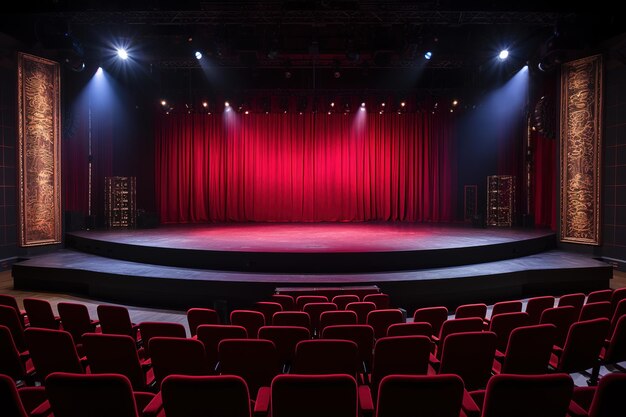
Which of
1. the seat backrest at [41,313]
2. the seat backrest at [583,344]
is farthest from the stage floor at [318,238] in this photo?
the seat backrest at [583,344]

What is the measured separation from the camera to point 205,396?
6.13ft

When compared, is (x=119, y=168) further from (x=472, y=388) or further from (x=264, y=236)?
(x=472, y=388)

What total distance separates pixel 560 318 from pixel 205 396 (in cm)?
312

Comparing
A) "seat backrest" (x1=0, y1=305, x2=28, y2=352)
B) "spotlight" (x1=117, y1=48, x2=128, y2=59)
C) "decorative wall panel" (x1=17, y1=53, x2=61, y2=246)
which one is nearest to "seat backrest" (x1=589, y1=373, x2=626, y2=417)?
"seat backrest" (x1=0, y1=305, x2=28, y2=352)

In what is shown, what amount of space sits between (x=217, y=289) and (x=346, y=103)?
8389 mm

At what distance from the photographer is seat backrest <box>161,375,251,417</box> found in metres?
1.85

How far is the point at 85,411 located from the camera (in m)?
1.94

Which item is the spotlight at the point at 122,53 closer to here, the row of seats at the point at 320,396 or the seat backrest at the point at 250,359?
the seat backrest at the point at 250,359

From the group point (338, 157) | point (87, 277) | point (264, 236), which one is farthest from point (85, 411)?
point (338, 157)

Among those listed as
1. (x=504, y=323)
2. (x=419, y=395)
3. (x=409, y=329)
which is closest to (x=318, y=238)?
(x=504, y=323)

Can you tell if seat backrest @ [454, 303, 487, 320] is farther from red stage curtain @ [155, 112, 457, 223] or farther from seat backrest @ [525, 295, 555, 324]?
red stage curtain @ [155, 112, 457, 223]

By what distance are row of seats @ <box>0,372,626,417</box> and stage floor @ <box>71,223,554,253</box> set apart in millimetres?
5682

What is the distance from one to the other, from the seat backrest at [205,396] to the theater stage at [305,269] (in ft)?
15.0

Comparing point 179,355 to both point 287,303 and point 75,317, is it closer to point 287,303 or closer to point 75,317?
point 75,317
